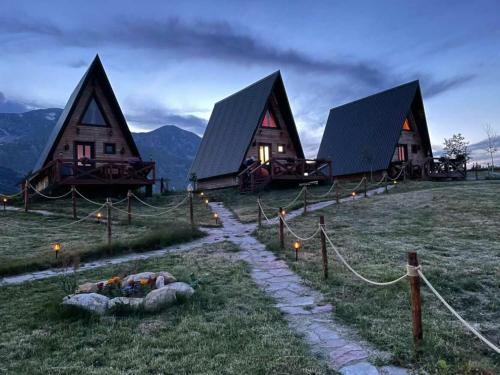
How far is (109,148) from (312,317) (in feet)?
74.3

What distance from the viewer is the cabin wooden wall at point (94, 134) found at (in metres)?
24.4

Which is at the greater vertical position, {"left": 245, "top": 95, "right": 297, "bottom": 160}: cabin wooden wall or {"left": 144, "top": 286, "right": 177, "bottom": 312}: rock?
{"left": 245, "top": 95, "right": 297, "bottom": 160}: cabin wooden wall

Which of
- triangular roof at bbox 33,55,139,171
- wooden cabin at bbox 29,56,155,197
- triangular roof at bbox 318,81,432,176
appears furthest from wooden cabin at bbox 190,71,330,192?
triangular roof at bbox 33,55,139,171

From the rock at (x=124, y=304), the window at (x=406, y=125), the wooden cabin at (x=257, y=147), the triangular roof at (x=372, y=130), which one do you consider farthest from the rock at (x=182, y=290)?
the window at (x=406, y=125)

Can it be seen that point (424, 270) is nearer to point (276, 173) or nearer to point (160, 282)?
point (160, 282)

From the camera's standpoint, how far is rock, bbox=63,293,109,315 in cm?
601

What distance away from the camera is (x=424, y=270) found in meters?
7.95

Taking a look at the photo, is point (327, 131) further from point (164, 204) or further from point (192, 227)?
point (192, 227)

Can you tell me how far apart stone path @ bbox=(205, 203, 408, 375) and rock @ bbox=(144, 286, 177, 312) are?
1768 millimetres

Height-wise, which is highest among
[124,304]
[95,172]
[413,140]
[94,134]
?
[413,140]

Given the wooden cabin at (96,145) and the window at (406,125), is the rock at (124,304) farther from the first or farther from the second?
the window at (406,125)

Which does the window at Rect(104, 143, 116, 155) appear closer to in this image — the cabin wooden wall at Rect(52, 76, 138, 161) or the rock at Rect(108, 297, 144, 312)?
the cabin wooden wall at Rect(52, 76, 138, 161)

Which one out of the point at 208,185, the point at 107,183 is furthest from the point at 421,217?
the point at 208,185

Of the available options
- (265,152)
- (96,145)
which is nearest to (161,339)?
(96,145)
